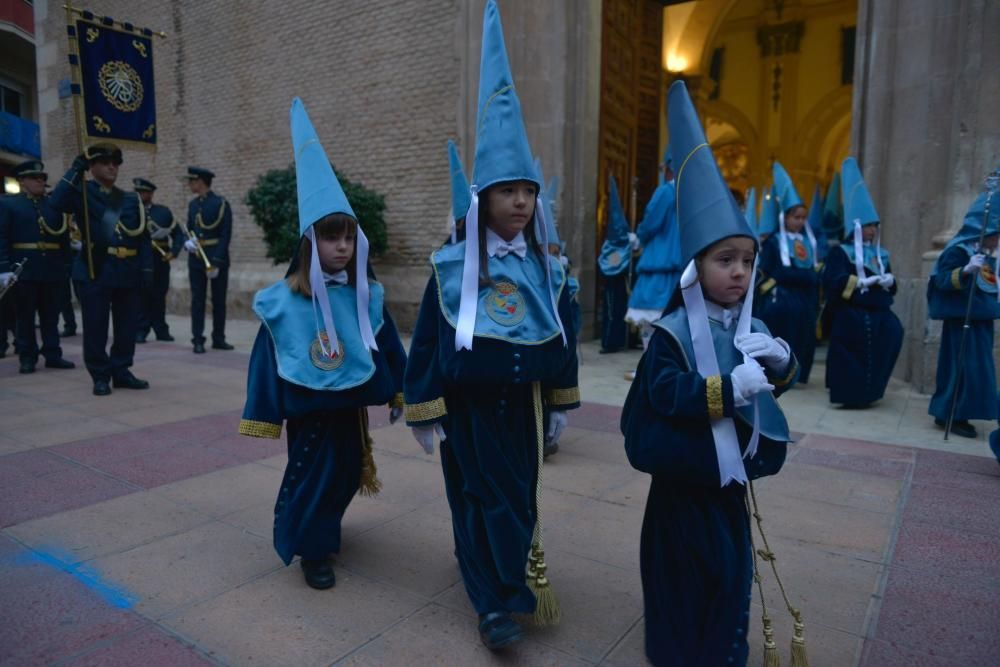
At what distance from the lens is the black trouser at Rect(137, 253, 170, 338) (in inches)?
424

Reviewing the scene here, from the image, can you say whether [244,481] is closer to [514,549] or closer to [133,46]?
[514,549]

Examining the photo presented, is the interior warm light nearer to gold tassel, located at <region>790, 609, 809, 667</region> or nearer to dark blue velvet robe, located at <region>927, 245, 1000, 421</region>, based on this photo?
dark blue velvet robe, located at <region>927, 245, 1000, 421</region>

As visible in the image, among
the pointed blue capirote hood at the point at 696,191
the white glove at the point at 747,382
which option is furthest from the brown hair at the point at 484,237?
the white glove at the point at 747,382

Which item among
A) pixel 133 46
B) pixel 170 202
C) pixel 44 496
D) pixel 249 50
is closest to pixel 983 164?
pixel 44 496

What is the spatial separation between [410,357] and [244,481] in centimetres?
224

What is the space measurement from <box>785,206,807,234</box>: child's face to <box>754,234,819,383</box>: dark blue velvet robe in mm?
153

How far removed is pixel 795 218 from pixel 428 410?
18.4 feet

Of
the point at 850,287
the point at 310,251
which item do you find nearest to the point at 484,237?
the point at 310,251

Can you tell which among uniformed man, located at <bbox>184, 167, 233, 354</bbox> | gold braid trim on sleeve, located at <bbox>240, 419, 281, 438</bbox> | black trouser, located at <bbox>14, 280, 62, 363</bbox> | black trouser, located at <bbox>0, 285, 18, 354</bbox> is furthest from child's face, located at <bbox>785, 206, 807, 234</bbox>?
black trouser, located at <bbox>0, 285, 18, 354</bbox>

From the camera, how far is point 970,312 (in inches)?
214

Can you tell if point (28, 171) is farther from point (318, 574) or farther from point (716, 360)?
point (716, 360)

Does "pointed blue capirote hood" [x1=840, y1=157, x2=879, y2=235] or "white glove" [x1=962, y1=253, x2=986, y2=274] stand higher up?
"pointed blue capirote hood" [x1=840, y1=157, x2=879, y2=235]

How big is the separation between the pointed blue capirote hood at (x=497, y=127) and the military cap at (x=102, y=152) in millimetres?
5329

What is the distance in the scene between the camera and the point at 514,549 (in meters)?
2.50
